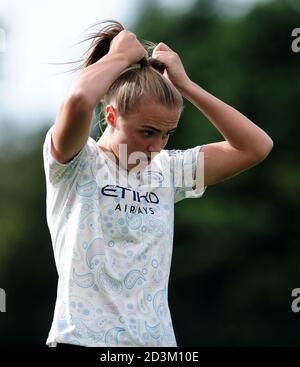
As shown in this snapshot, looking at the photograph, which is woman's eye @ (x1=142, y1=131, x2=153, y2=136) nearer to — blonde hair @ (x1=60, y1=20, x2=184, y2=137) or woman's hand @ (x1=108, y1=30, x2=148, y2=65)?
blonde hair @ (x1=60, y1=20, x2=184, y2=137)

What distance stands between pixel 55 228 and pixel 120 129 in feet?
1.71

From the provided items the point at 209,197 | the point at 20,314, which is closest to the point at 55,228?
the point at 20,314

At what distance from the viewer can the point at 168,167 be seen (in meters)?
5.60

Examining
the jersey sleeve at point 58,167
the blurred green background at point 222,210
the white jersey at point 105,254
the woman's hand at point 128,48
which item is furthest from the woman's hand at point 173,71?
the blurred green background at point 222,210

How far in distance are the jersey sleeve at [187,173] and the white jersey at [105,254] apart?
0.74 ft

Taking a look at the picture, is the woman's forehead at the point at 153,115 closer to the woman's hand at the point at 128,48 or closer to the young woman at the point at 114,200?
the young woman at the point at 114,200

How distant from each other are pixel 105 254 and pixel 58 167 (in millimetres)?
425

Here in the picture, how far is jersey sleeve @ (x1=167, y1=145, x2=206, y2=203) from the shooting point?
561 cm

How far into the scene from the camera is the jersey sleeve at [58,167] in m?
5.20

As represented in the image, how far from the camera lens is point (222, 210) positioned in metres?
25.2

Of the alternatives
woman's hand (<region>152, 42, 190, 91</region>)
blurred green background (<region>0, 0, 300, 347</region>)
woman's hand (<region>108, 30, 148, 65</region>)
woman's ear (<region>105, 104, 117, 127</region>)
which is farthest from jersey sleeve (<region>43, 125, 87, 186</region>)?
blurred green background (<region>0, 0, 300, 347</region>)

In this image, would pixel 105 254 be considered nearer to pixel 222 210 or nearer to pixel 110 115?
pixel 110 115

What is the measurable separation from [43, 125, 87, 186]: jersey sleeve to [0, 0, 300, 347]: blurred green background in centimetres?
1700
